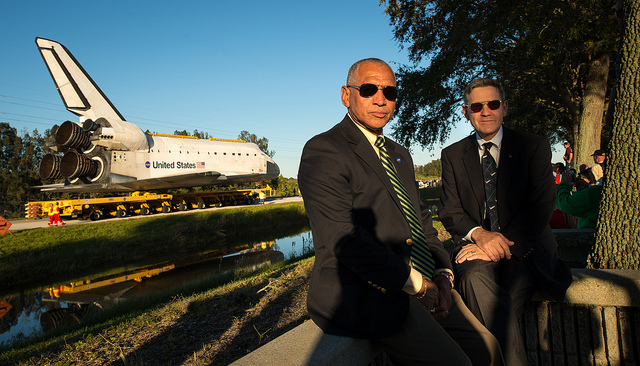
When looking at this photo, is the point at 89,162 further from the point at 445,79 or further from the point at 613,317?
the point at 613,317

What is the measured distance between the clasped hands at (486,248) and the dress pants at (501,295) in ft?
→ 0.14

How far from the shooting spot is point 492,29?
8.88 meters

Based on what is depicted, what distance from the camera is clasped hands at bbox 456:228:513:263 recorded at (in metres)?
2.40

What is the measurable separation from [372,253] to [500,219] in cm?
147

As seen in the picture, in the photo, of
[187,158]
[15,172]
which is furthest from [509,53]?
[15,172]

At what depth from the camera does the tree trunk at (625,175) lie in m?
3.02

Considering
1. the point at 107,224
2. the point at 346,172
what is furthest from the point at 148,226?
the point at 346,172

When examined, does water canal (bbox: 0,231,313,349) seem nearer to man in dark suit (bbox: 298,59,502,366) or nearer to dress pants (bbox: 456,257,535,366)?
man in dark suit (bbox: 298,59,502,366)

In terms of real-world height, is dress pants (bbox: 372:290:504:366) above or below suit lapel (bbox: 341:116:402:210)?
below

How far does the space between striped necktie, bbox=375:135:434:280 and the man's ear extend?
359 millimetres

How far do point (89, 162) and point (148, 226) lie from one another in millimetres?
6017

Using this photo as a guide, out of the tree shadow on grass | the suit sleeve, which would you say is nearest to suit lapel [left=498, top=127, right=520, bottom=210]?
the suit sleeve

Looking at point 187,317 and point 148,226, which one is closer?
point 187,317

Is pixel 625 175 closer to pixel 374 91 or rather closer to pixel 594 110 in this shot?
pixel 374 91
